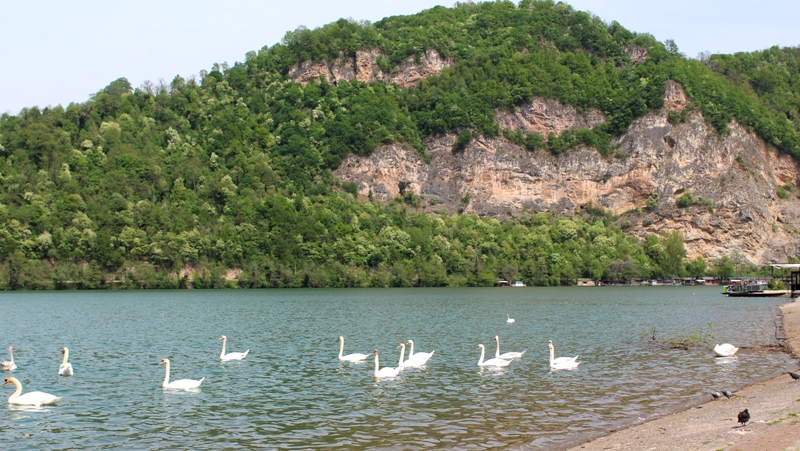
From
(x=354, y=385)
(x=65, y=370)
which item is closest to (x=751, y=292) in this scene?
(x=354, y=385)

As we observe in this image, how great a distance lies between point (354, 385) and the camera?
28.8 m

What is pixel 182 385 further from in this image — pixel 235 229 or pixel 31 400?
pixel 235 229

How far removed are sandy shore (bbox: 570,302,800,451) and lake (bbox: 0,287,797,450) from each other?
1.21 m

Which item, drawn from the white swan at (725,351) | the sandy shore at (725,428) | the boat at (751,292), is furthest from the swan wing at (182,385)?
the boat at (751,292)

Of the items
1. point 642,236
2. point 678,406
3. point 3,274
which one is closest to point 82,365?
point 678,406

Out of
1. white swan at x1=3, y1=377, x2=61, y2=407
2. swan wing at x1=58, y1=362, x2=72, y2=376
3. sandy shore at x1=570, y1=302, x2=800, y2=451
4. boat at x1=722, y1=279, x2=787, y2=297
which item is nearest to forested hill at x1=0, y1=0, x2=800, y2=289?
boat at x1=722, y1=279, x2=787, y2=297

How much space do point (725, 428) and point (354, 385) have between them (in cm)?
1445

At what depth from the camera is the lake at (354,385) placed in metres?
20.8

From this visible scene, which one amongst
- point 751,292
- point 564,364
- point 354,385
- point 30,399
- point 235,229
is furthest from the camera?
point 235,229

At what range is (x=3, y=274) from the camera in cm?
13538

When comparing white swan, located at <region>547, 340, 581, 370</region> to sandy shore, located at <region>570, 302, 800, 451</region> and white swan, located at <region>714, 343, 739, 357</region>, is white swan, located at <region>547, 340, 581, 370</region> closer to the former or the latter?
white swan, located at <region>714, 343, 739, 357</region>

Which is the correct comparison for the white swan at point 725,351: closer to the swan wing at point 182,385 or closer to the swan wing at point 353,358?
the swan wing at point 353,358

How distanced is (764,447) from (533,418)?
26.3 ft

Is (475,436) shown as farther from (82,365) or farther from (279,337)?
(279,337)
